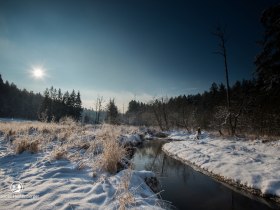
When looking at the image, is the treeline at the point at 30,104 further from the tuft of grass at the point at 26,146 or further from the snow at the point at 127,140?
the tuft of grass at the point at 26,146

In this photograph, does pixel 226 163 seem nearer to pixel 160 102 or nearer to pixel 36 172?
pixel 36 172

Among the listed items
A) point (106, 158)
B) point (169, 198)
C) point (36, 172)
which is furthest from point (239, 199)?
point (36, 172)

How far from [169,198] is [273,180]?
3.26 meters

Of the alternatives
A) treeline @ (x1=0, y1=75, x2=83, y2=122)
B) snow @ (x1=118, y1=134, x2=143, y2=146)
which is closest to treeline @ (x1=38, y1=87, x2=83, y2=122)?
treeline @ (x1=0, y1=75, x2=83, y2=122)

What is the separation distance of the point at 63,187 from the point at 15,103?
83568 mm

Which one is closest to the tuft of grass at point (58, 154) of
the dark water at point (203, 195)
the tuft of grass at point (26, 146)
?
the tuft of grass at point (26, 146)

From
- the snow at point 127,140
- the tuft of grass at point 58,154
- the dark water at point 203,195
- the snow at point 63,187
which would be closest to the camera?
the snow at point 63,187

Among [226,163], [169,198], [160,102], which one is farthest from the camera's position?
[160,102]

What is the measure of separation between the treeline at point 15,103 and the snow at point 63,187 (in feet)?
221

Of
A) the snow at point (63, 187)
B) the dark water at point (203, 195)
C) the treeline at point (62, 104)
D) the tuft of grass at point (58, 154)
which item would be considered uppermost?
the treeline at point (62, 104)

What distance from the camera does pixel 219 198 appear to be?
5.83 metres

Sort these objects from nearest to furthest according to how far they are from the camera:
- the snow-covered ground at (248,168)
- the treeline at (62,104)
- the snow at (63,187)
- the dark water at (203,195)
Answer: the snow at (63,187), the dark water at (203,195), the snow-covered ground at (248,168), the treeline at (62,104)

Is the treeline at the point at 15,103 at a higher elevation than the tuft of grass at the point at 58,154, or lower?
higher

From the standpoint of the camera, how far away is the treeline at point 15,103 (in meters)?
69.4
